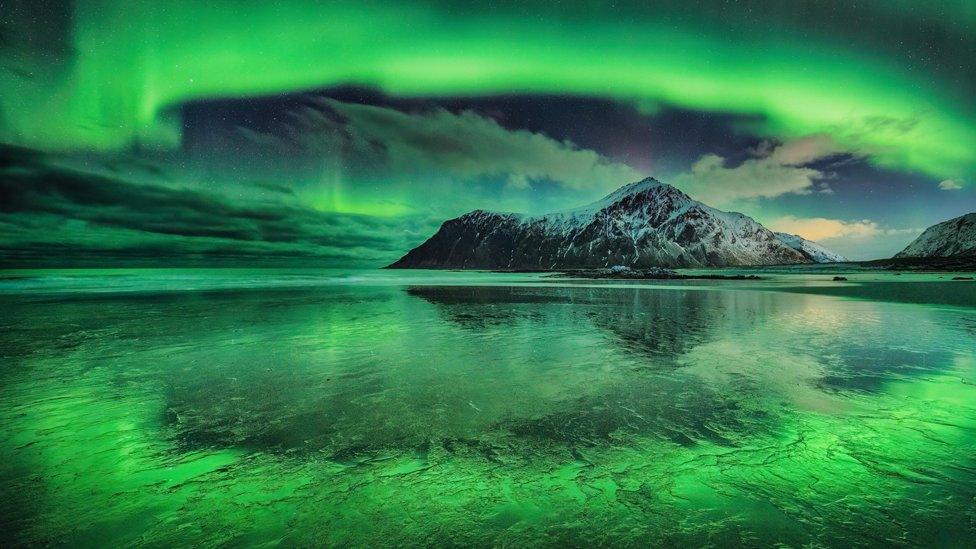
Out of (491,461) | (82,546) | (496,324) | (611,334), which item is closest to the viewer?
(82,546)

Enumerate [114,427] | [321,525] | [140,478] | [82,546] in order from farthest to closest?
[114,427] → [140,478] → [321,525] → [82,546]

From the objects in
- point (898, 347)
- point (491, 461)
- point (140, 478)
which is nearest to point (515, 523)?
point (491, 461)

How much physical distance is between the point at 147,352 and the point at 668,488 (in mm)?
14607

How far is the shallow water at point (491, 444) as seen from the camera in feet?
13.6

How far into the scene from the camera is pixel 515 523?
13.7ft

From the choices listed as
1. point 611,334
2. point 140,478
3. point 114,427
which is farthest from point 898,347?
point 114,427

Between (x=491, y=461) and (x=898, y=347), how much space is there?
46.8 feet

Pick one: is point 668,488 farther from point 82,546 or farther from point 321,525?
point 82,546

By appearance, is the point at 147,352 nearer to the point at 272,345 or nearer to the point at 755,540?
the point at 272,345

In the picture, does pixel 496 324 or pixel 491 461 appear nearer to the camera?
pixel 491 461

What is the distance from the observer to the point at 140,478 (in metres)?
5.20

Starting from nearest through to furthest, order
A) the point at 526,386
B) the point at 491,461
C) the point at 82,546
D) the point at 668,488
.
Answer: the point at 82,546
the point at 668,488
the point at 491,461
the point at 526,386

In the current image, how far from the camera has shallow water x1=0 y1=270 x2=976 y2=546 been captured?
416cm

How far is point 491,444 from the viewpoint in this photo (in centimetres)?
615
